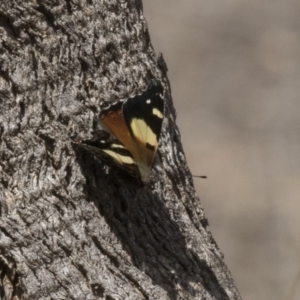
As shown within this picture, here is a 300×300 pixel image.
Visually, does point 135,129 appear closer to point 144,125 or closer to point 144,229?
point 144,125

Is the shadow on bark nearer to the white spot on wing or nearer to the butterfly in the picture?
the butterfly

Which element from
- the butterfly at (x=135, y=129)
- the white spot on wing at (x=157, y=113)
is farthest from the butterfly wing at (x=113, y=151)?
the white spot on wing at (x=157, y=113)

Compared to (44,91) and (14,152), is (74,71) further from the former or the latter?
(14,152)

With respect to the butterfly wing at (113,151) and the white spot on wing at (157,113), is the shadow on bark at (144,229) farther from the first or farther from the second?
the white spot on wing at (157,113)

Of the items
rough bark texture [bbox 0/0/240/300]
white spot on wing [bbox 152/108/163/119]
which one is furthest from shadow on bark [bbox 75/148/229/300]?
white spot on wing [bbox 152/108/163/119]

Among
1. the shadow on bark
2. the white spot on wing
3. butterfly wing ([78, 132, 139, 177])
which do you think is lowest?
the shadow on bark

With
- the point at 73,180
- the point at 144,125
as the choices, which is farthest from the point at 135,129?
the point at 73,180

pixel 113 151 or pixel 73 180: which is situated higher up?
pixel 113 151

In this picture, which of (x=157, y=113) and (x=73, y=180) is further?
(x=157, y=113)
